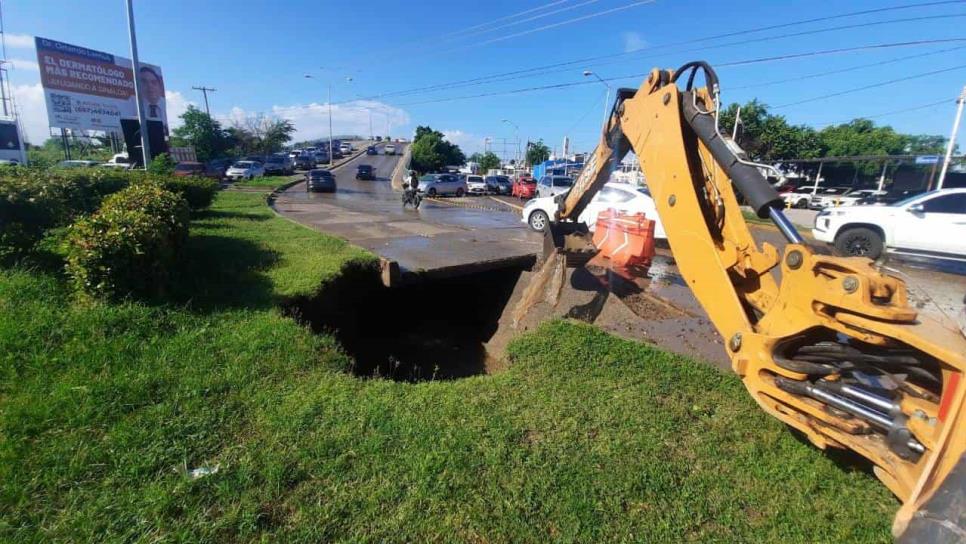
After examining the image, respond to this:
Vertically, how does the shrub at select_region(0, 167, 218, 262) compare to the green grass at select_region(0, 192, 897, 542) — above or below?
above

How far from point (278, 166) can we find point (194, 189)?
94.4ft

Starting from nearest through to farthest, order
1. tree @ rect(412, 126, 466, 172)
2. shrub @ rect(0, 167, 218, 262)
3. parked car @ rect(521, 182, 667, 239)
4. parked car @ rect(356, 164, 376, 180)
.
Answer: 1. shrub @ rect(0, 167, 218, 262)
2. parked car @ rect(521, 182, 667, 239)
3. parked car @ rect(356, 164, 376, 180)
4. tree @ rect(412, 126, 466, 172)

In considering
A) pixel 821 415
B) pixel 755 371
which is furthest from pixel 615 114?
pixel 821 415

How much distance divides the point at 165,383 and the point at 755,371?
4.36 m

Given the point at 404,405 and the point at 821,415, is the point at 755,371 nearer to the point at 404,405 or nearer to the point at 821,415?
the point at 821,415

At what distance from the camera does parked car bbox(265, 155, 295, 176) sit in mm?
36656

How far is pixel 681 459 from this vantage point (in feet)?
10.0

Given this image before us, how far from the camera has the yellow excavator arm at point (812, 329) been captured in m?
1.97

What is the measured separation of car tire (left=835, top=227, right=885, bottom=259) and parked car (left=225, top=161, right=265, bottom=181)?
112 feet

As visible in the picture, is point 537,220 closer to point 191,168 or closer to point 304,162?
point 191,168

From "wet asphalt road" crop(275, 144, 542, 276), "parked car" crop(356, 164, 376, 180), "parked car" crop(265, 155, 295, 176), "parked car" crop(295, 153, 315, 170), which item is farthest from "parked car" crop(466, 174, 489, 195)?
"parked car" crop(295, 153, 315, 170)

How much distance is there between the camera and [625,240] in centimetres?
721

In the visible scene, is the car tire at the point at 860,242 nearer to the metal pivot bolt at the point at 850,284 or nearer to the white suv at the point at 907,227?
the white suv at the point at 907,227

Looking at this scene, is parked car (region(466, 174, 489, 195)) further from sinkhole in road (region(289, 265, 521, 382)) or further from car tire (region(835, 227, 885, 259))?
car tire (region(835, 227, 885, 259))
